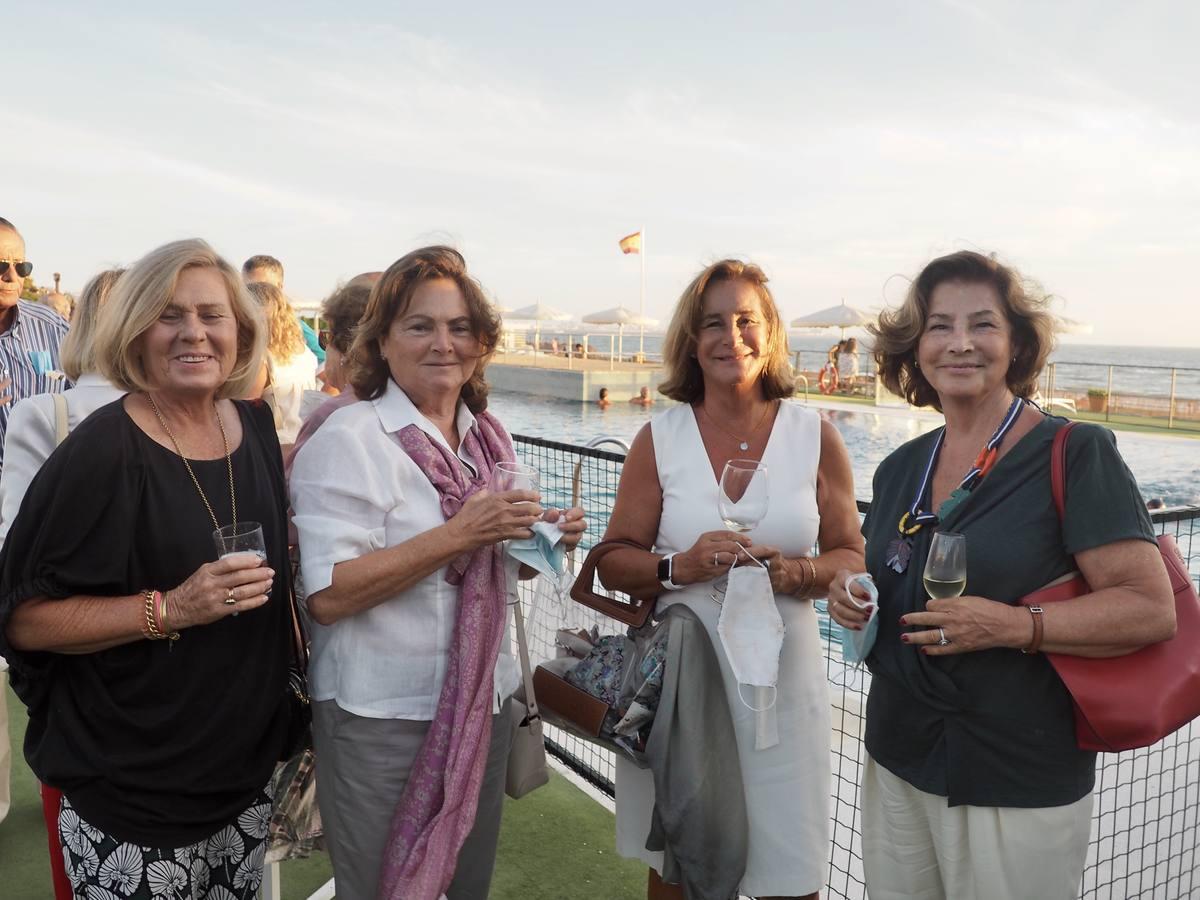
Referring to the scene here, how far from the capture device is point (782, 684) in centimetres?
235

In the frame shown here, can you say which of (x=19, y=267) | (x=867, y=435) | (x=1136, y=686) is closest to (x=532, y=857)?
(x=1136, y=686)

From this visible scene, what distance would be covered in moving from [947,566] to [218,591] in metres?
1.40

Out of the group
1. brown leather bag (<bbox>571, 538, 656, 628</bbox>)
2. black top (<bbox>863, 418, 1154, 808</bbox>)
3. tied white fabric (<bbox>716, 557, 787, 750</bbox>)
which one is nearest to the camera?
black top (<bbox>863, 418, 1154, 808</bbox>)

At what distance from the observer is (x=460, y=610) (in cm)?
204

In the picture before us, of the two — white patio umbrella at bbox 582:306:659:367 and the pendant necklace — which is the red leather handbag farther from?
white patio umbrella at bbox 582:306:659:367

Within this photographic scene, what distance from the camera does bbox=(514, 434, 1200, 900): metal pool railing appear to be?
293 cm

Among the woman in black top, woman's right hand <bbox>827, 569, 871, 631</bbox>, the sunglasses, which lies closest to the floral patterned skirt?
the woman in black top

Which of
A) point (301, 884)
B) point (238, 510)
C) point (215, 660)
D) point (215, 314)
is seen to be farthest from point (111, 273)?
point (301, 884)

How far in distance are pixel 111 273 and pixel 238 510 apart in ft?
3.57

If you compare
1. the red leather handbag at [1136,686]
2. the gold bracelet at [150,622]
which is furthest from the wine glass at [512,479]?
the red leather handbag at [1136,686]

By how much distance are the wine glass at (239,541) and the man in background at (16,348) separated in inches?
89.5

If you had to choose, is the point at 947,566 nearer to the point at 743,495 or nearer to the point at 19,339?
the point at 743,495

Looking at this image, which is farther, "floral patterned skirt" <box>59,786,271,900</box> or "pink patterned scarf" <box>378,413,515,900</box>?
"pink patterned scarf" <box>378,413,515,900</box>

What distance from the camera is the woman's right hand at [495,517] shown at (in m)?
1.90
